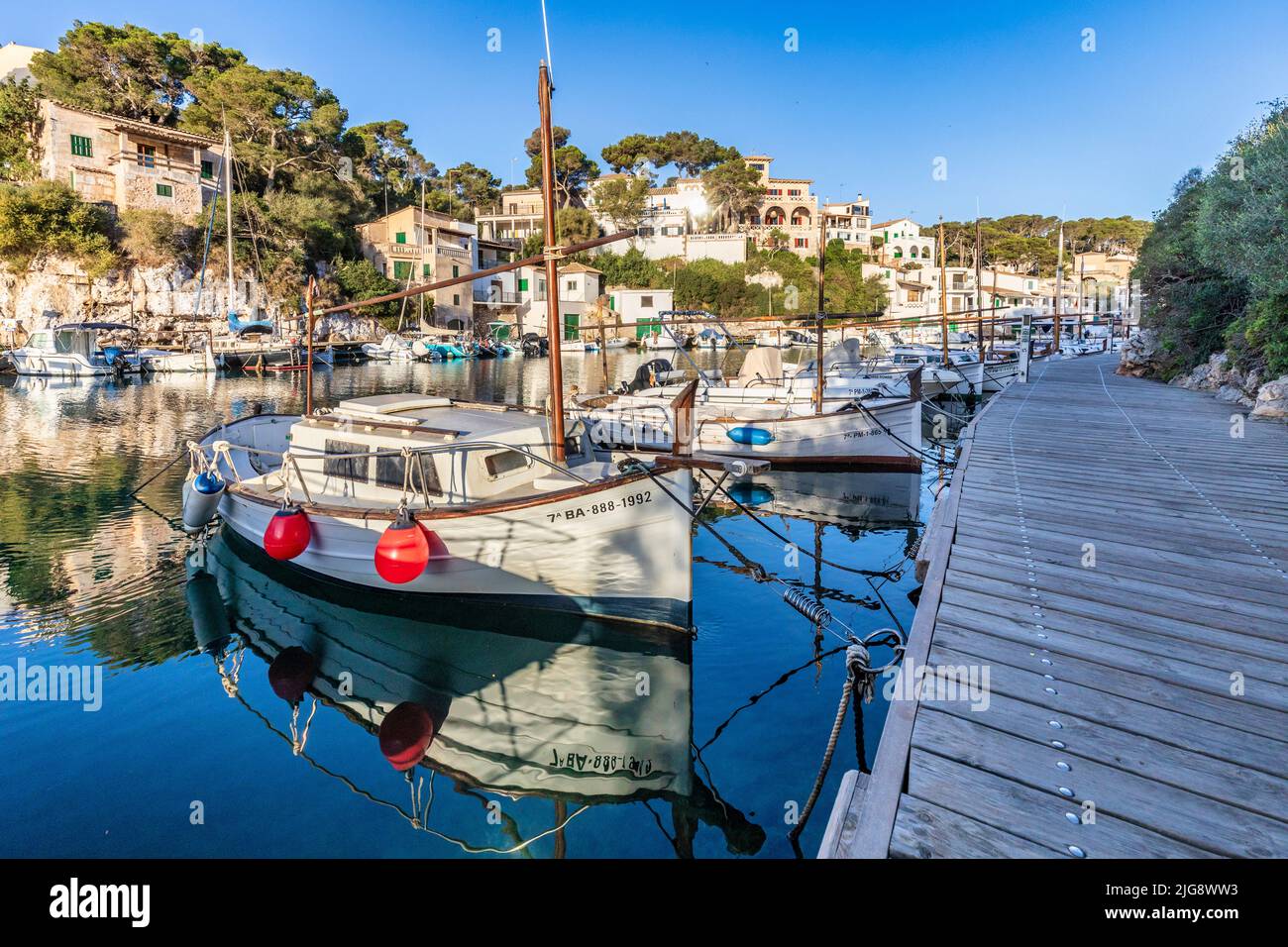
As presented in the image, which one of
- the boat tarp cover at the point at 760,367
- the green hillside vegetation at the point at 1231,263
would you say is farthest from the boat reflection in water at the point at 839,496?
the green hillside vegetation at the point at 1231,263

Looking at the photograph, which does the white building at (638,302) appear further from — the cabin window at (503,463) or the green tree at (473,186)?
the cabin window at (503,463)

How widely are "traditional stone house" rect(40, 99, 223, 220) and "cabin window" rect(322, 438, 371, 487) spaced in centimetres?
4932

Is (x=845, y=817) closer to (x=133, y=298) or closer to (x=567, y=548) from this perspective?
(x=567, y=548)

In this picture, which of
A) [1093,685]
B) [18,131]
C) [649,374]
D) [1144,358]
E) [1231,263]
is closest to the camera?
[1093,685]

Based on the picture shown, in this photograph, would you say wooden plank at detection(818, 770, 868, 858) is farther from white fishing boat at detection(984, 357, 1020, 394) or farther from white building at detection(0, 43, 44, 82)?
white building at detection(0, 43, 44, 82)

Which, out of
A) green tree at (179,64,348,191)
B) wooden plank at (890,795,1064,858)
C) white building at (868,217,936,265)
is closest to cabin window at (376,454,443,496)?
wooden plank at (890,795,1064,858)

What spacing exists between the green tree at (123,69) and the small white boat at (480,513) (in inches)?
2269

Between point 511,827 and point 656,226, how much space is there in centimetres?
8982

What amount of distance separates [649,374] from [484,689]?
56.6 ft

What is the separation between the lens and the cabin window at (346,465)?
35.1 ft

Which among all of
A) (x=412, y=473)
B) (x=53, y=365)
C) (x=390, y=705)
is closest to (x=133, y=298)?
(x=53, y=365)

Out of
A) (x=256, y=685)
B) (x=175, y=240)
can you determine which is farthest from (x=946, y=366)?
(x=175, y=240)

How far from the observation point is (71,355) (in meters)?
39.2

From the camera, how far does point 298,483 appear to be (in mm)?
11438
